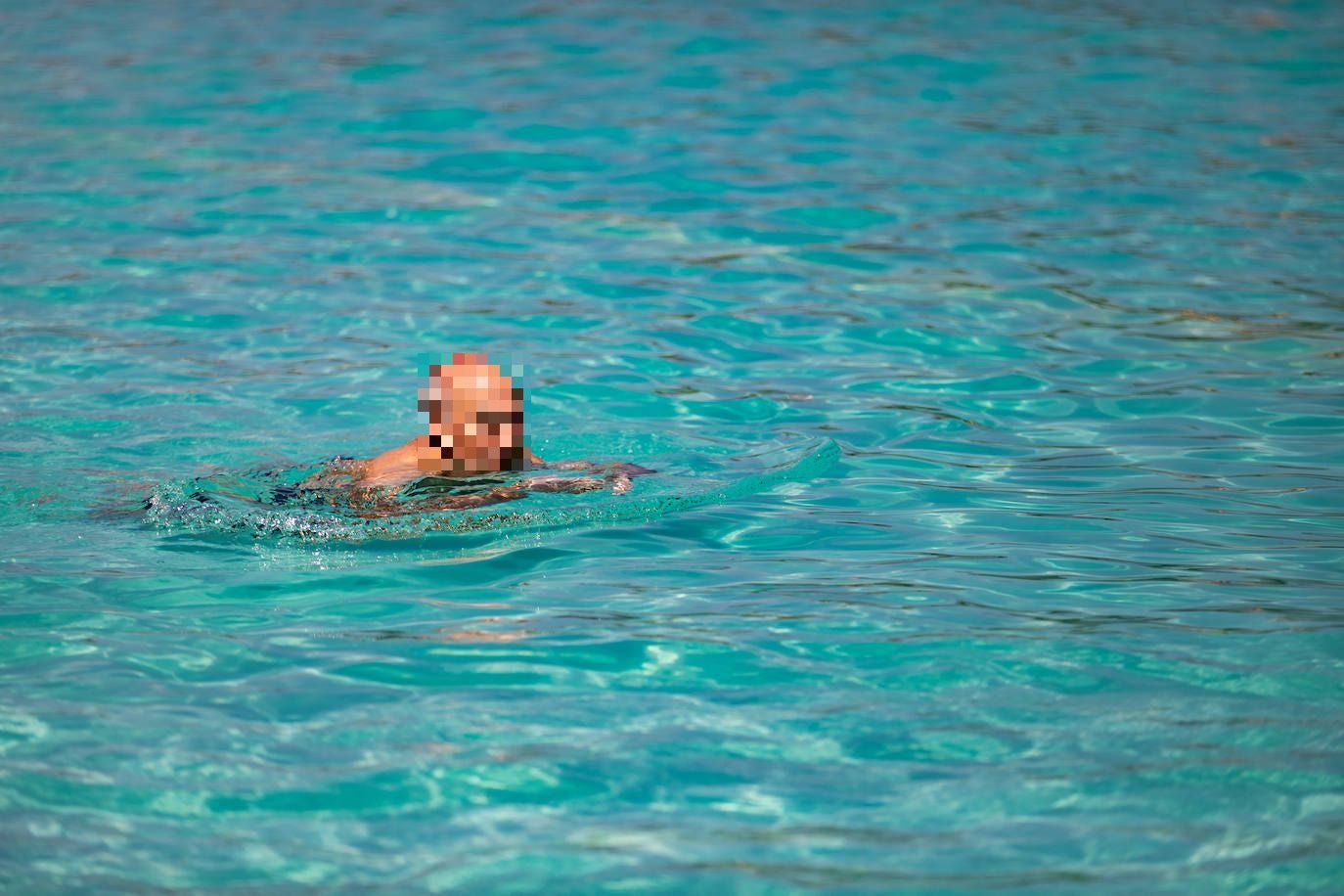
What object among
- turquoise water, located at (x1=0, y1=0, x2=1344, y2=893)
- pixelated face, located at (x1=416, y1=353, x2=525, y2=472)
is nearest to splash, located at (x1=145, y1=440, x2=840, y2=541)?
turquoise water, located at (x1=0, y1=0, x2=1344, y2=893)

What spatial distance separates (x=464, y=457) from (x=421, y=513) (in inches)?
10.1

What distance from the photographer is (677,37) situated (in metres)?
14.8

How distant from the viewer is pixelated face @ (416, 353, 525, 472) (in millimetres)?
5344

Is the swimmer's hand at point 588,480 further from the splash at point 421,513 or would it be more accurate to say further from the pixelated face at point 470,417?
the pixelated face at point 470,417

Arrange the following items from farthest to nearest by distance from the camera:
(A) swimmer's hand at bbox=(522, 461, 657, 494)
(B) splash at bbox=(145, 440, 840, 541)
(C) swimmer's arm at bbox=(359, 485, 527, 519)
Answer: (A) swimmer's hand at bbox=(522, 461, 657, 494), (C) swimmer's arm at bbox=(359, 485, 527, 519), (B) splash at bbox=(145, 440, 840, 541)

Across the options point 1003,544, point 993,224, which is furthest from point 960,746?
point 993,224

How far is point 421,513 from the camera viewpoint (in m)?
5.46

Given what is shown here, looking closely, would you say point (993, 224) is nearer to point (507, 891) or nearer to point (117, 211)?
point (117, 211)

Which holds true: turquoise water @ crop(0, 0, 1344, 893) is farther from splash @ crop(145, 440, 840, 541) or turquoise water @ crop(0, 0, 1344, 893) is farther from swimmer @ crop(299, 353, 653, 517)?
swimmer @ crop(299, 353, 653, 517)

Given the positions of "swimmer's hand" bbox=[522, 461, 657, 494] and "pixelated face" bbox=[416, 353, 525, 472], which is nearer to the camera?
"pixelated face" bbox=[416, 353, 525, 472]

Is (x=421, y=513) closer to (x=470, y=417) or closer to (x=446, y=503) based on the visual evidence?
(x=446, y=503)

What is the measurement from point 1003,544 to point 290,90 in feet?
31.5

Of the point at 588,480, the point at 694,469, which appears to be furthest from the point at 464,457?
the point at 694,469

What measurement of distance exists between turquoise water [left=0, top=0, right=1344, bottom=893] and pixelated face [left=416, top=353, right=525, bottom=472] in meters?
0.25
